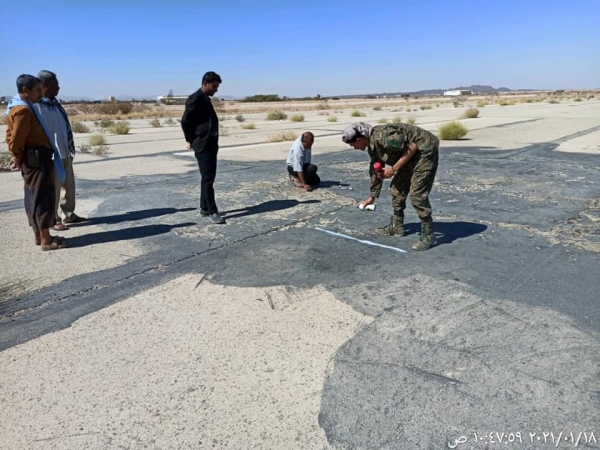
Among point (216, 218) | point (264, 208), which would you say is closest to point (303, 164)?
point (264, 208)

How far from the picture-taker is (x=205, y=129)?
6.58 m

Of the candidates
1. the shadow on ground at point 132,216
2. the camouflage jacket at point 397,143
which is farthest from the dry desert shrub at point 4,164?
the camouflage jacket at point 397,143

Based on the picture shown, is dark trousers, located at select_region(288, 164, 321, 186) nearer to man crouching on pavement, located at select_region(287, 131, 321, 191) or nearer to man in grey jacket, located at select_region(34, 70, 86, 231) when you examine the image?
man crouching on pavement, located at select_region(287, 131, 321, 191)

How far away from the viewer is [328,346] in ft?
11.5

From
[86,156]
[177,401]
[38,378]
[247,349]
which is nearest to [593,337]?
[247,349]

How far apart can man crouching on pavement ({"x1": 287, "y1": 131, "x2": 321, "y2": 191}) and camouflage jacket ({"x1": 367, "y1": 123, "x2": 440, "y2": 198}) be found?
10.8 feet

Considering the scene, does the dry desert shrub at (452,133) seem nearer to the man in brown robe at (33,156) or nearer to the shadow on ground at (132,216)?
the shadow on ground at (132,216)

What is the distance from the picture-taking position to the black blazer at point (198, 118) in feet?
21.2

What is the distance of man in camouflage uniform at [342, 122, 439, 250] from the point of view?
16.6 feet

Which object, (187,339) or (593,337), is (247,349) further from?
(593,337)

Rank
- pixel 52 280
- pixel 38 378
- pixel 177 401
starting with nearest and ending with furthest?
pixel 177 401 < pixel 38 378 < pixel 52 280

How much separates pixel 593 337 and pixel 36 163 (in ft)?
18.4

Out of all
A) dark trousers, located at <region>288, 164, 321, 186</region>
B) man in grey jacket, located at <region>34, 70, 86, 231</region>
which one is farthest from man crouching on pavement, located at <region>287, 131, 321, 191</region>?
man in grey jacket, located at <region>34, 70, 86, 231</region>

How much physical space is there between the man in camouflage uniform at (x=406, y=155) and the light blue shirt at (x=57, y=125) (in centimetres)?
366
